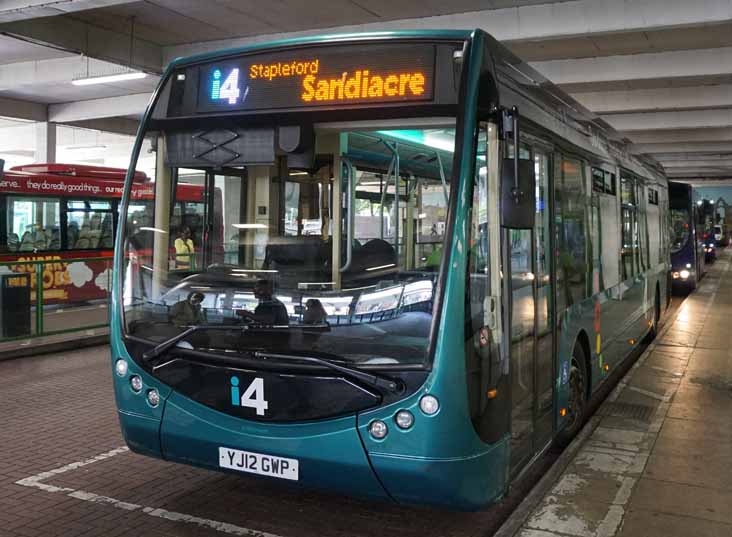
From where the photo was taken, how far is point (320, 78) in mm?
4473

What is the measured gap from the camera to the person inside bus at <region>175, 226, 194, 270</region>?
16.0 feet

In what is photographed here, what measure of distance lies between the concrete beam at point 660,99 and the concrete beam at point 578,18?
27.9 feet

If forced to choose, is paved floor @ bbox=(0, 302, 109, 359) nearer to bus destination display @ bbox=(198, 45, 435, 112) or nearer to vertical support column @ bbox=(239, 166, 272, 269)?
vertical support column @ bbox=(239, 166, 272, 269)

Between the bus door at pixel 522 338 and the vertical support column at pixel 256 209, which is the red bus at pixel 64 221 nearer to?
the vertical support column at pixel 256 209

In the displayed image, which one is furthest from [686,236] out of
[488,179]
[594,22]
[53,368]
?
[488,179]

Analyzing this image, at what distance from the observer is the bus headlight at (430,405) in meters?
3.93

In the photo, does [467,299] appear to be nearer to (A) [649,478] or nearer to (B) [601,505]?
(B) [601,505]

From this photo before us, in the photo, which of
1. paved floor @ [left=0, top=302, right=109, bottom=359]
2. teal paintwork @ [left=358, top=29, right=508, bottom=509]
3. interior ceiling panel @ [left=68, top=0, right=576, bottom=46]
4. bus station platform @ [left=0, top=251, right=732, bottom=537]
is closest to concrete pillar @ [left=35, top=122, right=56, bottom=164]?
interior ceiling panel @ [left=68, top=0, right=576, bottom=46]

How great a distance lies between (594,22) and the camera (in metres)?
12.9

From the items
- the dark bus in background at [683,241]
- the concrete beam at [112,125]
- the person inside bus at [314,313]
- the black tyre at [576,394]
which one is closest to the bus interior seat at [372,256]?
the person inside bus at [314,313]

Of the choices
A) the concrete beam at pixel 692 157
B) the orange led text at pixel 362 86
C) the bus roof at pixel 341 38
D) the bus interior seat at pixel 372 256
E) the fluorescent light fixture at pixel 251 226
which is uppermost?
the concrete beam at pixel 692 157

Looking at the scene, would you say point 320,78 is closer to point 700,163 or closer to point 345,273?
point 345,273

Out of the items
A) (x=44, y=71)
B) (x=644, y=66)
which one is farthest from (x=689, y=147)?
(x=44, y=71)

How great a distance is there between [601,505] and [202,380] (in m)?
2.69
